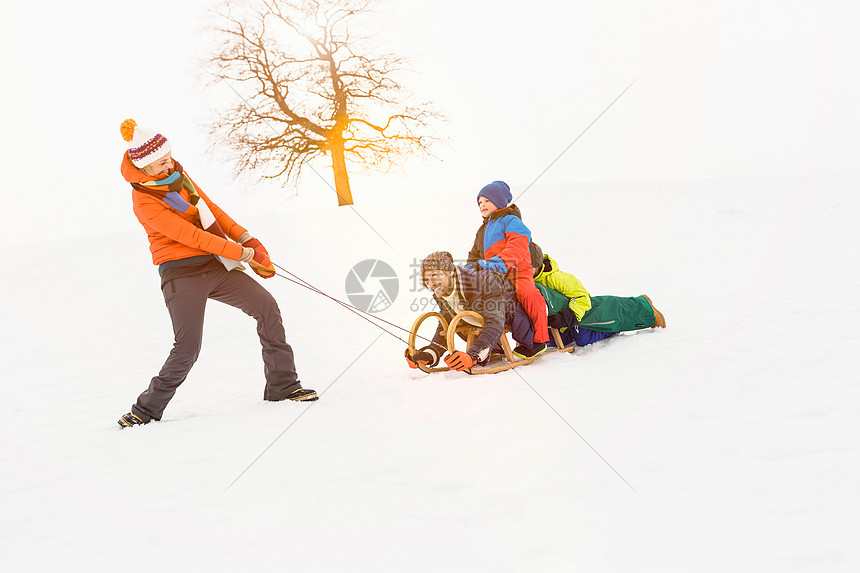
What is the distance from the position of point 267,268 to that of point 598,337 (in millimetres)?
2619

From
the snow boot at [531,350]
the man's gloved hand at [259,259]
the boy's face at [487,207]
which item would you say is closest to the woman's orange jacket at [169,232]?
the man's gloved hand at [259,259]

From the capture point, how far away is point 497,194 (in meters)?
4.05

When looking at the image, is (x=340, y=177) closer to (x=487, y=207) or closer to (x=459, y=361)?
(x=487, y=207)

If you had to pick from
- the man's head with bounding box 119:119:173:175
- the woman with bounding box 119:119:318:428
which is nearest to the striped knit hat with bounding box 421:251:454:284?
the woman with bounding box 119:119:318:428

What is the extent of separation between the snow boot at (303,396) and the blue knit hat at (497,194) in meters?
1.85

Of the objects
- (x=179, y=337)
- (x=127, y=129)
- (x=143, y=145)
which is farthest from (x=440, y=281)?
(x=127, y=129)

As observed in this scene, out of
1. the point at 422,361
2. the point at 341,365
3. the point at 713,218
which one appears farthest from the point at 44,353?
the point at 713,218

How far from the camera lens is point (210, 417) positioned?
136 inches

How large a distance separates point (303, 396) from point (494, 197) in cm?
192

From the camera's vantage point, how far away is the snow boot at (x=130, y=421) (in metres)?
3.34

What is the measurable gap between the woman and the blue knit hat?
1.61 metres

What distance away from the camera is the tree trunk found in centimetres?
1383

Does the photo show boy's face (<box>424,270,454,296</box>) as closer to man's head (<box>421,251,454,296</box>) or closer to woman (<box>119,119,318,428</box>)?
man's head (<box>421,251,454,296</box>)

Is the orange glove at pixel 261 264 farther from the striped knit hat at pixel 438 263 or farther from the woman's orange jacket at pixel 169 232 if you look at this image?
the striped knit hat at pixel 438 263
